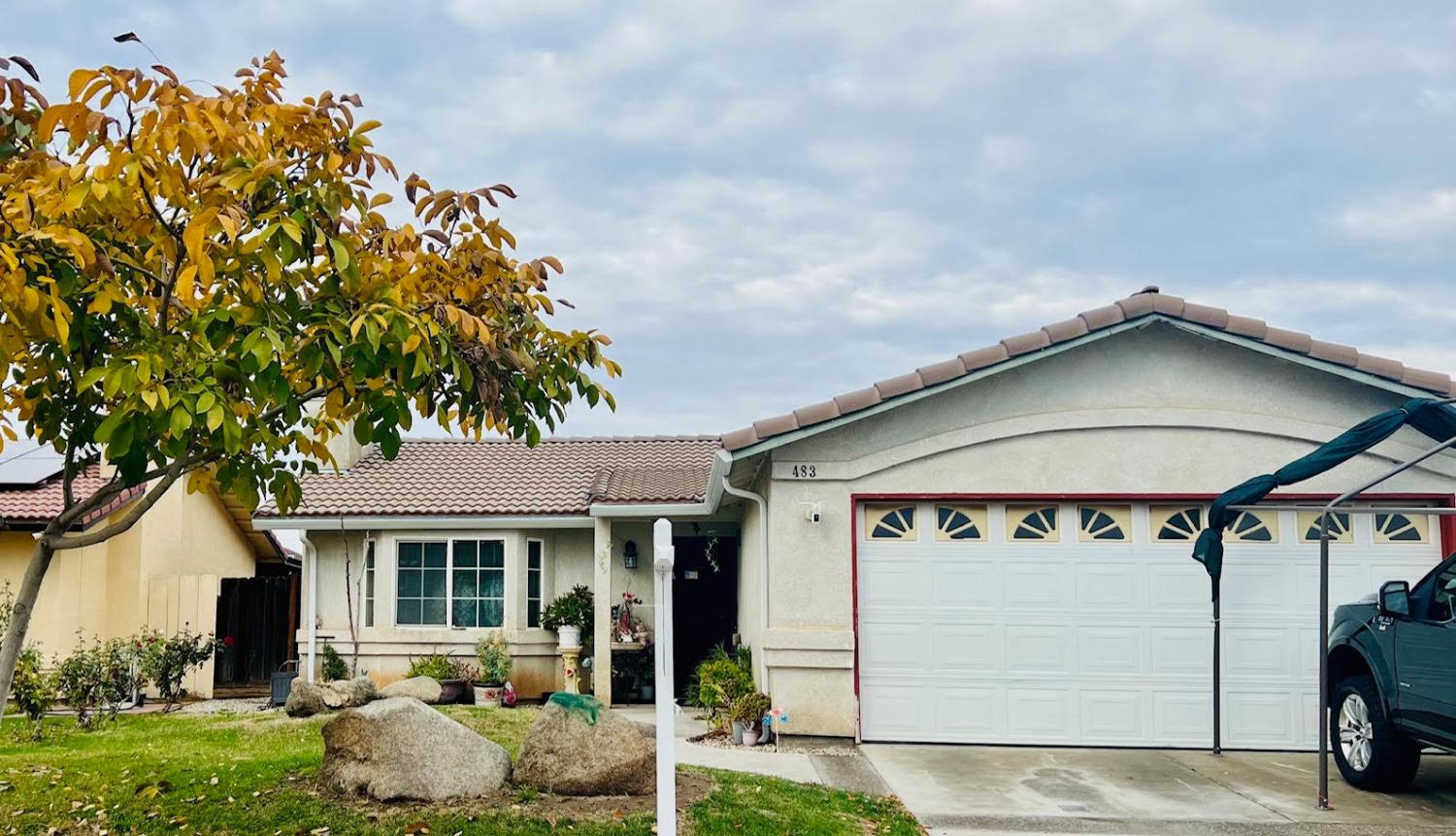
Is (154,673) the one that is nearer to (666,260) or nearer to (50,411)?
(666,260)

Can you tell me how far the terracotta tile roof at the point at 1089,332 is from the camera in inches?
466

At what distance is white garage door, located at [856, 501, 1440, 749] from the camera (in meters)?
12.1

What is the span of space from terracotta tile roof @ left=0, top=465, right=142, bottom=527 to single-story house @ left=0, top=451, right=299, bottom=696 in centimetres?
A: 1

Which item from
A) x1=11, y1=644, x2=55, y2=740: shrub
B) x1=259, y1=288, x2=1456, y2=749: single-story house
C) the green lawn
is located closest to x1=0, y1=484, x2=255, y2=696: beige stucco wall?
x1=11, y1=644, x2=55, y2=740: shrub

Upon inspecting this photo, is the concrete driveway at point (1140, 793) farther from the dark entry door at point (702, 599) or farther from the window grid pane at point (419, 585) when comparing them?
the window grid pane at point (419, 585)

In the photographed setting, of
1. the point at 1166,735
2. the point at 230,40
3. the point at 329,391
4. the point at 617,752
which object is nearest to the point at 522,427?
the point at 329,391

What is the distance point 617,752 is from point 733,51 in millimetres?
6670

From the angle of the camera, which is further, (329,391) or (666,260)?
(666,260)

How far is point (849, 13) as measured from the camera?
36.3 ft

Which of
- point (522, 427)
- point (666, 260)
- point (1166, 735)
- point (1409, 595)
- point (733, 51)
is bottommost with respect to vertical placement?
point (1166, 735)

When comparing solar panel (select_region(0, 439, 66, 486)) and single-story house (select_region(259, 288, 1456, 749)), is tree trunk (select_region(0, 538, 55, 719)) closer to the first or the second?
single-story house (select_region(259, 288, 1456, 749))

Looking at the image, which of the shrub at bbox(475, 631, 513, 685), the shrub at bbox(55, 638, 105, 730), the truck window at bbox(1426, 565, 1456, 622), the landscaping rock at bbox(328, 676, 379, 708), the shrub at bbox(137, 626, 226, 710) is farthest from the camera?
the shrub at bbox(475, 631, 513, 685)

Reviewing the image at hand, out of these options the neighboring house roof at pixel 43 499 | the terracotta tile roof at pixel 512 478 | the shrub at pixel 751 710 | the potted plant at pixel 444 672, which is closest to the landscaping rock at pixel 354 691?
the potted plant at pixel 444 672

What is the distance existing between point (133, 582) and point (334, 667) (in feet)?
12.0
